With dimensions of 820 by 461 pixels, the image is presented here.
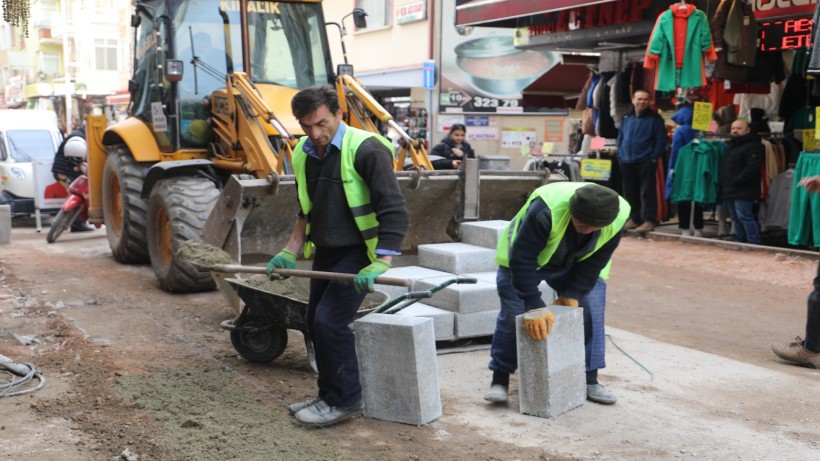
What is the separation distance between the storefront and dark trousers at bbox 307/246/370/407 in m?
7.08

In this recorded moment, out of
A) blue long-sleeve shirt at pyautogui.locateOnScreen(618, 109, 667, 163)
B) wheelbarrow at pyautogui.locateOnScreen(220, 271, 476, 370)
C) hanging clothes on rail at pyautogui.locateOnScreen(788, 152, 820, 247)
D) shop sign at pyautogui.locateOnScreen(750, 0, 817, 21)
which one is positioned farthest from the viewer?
blue long-sleeve shirt at pyautogui.locateOnScreen(618, 109, 667, 163)

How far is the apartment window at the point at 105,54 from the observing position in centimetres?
4556

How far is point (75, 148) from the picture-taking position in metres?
13.9

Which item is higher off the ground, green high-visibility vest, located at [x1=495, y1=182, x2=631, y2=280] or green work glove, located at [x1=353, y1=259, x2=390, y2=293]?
green high-visibility vest, located at [x1=495, y1=182, x2=631, y2=280]

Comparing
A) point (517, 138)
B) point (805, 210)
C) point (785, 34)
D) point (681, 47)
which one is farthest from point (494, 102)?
point (805, 210)

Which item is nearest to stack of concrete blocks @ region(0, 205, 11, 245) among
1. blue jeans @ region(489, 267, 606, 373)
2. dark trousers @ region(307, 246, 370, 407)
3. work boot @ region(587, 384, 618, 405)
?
dark trousers @ region(307, 246, 370, 407)

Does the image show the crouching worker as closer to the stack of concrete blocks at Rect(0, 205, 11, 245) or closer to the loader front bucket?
the loader front bucket

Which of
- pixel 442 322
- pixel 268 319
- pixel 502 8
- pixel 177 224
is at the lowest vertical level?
pixel 442 322

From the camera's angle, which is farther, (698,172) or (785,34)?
(698,172)

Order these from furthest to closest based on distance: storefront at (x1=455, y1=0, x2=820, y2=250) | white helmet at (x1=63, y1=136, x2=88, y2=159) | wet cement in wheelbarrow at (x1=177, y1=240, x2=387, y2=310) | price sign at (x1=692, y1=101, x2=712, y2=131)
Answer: white helmet at (x1=63, y1=136, x2=88, y2=159) → price sign at (x1=692, y1=101, x2=712, y2=131) → storefront at (x1=455, y1=0, x2=820, y2=250) → wet cement in wheelbarrow at (x1=177, y1=240, x2=387, y2=310)

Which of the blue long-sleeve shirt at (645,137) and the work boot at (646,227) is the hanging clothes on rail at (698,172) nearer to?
the blue long-sleeve shirt at (645,137)

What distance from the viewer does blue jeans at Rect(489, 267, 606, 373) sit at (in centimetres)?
540

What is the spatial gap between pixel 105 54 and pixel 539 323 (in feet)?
147

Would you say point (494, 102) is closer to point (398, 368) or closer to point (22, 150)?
point (22, 150)
